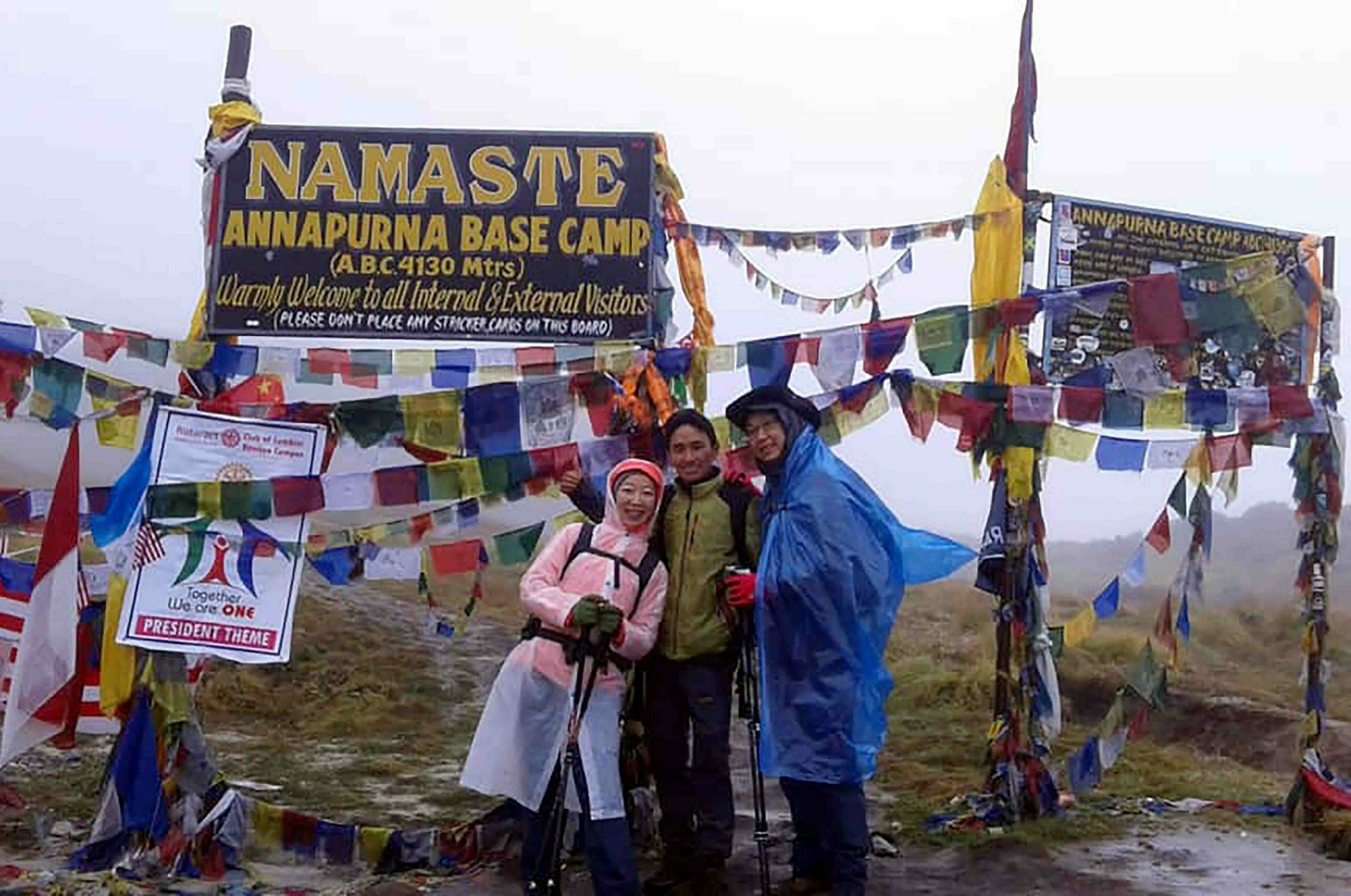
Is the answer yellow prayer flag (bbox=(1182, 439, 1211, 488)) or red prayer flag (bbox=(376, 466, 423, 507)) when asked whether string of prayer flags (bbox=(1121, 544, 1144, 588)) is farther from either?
red prayer flag (bbox=(376, 466, 423, 507))

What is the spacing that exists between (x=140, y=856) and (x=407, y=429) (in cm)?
233

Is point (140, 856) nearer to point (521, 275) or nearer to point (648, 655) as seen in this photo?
point (648, 655)

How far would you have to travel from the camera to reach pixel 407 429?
6.34 metres

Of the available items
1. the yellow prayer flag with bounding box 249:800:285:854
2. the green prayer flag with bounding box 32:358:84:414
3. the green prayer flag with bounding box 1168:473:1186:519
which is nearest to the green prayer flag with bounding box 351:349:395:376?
the green prayer flag with bounding box 32:358:84:414

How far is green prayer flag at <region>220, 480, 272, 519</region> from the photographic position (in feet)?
19.3

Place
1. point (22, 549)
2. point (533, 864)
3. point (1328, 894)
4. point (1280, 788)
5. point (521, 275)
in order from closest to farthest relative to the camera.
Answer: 1. point (533, 864)
2. point (1328, 894)
3. point (521, 275)
4. point (1280, 788)
5. point (22, 549)

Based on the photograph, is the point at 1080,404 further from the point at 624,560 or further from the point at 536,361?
the point at 536,361

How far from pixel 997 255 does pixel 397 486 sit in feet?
11.4

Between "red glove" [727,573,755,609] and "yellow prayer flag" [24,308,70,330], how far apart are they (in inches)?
195

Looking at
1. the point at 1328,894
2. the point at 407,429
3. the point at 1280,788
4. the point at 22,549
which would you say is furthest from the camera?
the point at 22,549

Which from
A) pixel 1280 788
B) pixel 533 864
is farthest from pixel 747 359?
pixel 1280 788

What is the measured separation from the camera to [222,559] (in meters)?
5.88

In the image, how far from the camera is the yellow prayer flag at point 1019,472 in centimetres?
664

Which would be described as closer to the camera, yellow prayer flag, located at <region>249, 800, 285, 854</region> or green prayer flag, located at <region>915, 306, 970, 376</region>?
yellow prayer flag, located at <region>249, 800, 285, 854</region>
